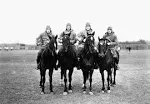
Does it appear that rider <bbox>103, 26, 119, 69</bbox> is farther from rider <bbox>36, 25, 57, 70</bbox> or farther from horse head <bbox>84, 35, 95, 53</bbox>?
rider <bbox>36, 25, 57, 70</bbox>

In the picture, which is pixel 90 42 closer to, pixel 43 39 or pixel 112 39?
pixel 43 39

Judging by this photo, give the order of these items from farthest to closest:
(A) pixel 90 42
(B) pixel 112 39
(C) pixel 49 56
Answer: (B) pixel 112 39
(C) pixel 49 56
(A) pixel 90 42

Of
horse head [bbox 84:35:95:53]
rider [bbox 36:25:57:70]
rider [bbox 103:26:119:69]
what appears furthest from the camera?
rider [bbox 103:26:119:69]

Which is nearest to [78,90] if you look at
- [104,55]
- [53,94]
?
[53,94]

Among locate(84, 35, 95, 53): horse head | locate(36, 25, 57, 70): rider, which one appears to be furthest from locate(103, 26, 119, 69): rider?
locate(36, 25, 57, 70): rider

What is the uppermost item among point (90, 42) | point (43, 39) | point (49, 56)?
point (43, 39)

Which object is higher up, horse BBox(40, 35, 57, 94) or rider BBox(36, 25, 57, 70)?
rider BBox(36, 25, 57, 70)

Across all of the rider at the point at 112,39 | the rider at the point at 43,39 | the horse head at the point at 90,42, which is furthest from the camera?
the rider at the point at 112,39

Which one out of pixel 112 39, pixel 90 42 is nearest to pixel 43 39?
pixel 90 42

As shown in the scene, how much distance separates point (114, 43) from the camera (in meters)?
13.0

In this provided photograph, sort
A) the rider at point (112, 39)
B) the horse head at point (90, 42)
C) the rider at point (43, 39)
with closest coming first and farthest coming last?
the horse head at point (90, 42)
the rider at point (43, 39)
the rider at point (112, 39)

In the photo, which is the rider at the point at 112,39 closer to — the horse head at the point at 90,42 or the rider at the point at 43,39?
the horse head at the point at 90,42

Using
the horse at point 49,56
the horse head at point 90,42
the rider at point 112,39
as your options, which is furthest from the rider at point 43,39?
the rider at point 112,39

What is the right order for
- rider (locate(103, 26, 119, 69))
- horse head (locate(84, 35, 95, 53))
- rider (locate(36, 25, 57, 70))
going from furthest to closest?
rider (locate(103, 26, 119, 69))
rider (locate(36, 25, 57, 70))
horse head (locate(84, 35, 95, 53))
